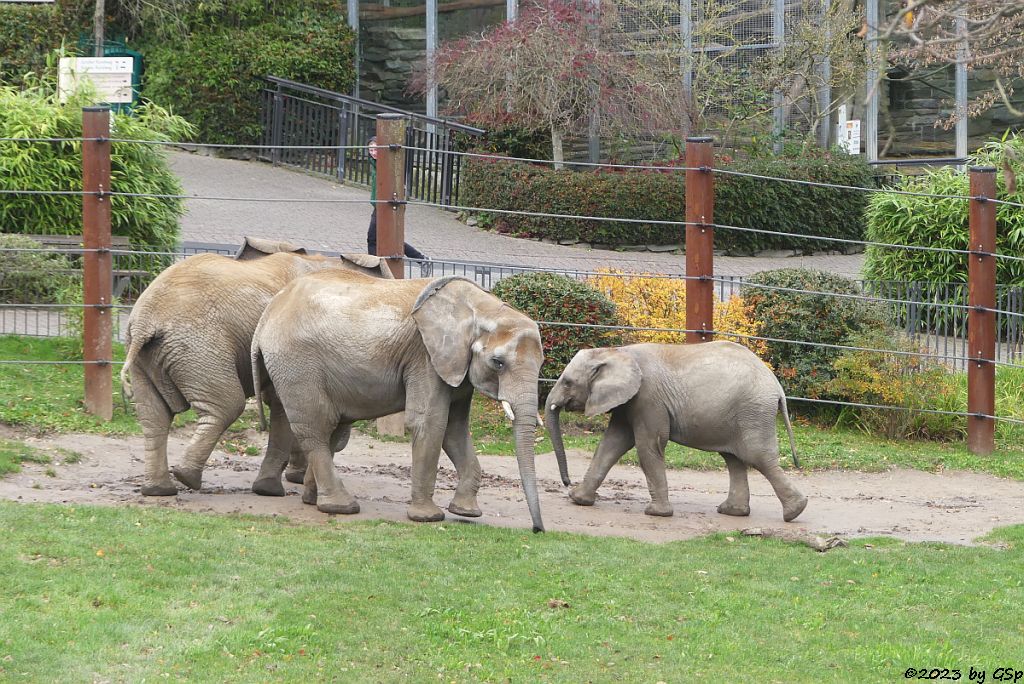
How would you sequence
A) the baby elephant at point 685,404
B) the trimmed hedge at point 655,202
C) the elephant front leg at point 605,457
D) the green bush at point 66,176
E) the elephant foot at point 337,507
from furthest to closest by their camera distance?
the trimmed hedge at point 655,202 → the green bush at point 66,176 → the elephant front leg at point 605,457 → the baby elephant at point 685,404 → the elephant foot at point 337,507

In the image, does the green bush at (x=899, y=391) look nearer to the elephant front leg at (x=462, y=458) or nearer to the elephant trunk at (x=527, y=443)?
the elephant front leg at (x=462, y=458)

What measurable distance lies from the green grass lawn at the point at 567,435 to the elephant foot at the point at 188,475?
145 cm

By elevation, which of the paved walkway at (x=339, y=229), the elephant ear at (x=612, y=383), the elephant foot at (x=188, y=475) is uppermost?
the paved walkway at (x=339, y=229)

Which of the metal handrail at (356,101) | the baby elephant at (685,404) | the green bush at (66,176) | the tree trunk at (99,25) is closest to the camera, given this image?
the baby elephant at (685,404)

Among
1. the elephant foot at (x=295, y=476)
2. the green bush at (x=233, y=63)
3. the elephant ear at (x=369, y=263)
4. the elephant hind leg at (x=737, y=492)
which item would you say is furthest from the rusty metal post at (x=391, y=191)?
the green bush at (x=233, y=63)

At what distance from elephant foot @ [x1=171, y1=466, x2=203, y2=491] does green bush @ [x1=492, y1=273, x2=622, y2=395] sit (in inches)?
141

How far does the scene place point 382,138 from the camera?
11133 mm

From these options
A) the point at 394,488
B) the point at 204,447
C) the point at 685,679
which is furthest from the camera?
the point at 394,488

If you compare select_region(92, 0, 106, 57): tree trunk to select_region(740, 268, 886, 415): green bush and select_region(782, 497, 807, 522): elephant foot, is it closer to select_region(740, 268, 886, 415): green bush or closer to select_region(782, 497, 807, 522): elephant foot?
select_region(740, 268, 886, 415): green bush

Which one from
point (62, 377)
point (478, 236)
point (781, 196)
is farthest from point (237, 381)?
point (781, 196)

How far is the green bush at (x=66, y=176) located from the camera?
15.8 m

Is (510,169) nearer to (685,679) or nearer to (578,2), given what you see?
(578,2)

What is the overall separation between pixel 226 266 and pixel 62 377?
3.36m

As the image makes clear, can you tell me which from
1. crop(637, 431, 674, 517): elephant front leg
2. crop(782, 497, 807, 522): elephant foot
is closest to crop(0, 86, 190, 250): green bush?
crop(637, 431, 674, 517): elephant front leg
